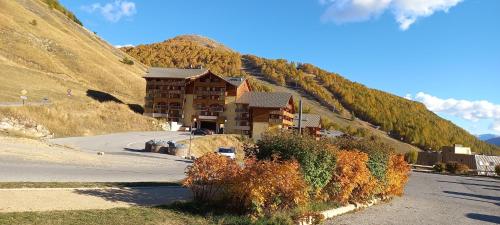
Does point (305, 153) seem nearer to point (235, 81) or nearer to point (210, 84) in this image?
point (210, 84)

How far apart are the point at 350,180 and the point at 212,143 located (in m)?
47.3

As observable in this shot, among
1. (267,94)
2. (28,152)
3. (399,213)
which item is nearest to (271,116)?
(267,94)

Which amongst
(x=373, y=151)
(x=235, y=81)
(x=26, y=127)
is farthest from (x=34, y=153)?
(x=235, y=81)

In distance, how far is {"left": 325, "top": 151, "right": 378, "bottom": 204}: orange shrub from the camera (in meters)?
15.9

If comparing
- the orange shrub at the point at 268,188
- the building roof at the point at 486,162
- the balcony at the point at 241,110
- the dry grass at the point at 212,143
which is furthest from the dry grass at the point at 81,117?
the building roof at the point at 486,162

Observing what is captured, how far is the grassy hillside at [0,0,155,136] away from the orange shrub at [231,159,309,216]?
1606 inches

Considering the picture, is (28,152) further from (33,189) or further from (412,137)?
(412,137)

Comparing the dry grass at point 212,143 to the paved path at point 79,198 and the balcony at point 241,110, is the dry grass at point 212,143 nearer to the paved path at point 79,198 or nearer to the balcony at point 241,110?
the balcony at point 241,110

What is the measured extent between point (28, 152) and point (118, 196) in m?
16.6

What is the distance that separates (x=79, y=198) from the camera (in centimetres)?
1330

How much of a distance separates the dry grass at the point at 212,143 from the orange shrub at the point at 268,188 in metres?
41.2

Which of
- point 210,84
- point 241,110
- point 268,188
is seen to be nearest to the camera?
point 268,188

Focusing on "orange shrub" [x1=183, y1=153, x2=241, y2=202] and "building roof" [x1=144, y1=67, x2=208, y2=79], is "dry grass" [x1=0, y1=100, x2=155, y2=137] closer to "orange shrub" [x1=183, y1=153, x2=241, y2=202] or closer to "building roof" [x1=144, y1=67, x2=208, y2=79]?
"building roof" [x1=144, y1=67, x2=208, y2=79]

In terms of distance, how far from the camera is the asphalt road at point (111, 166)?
19703mm
